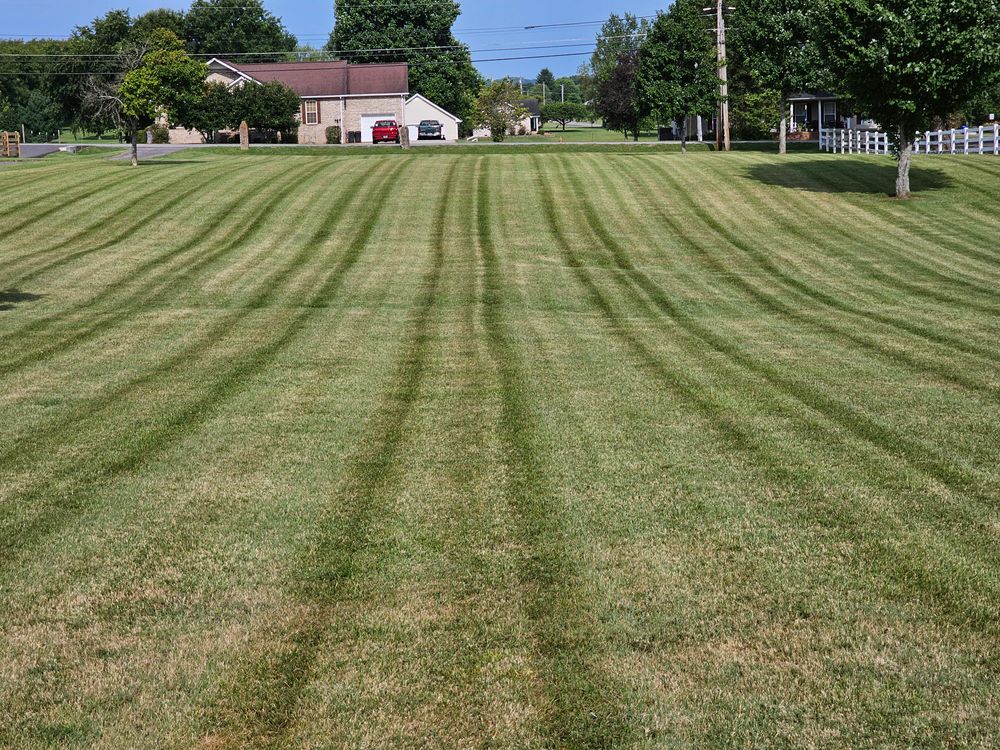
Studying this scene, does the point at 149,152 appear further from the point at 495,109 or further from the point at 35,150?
the point at 495,109

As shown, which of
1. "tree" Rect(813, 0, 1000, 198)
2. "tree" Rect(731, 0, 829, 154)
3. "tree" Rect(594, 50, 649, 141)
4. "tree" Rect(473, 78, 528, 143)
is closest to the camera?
"tree" Rect(813, 0, 1000, 198)

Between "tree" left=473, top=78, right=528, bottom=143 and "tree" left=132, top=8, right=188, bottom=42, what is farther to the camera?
"tree" left=132, top=8, right=188, bottom=42

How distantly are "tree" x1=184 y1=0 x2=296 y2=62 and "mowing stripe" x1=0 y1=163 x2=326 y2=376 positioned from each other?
96952 millimetres

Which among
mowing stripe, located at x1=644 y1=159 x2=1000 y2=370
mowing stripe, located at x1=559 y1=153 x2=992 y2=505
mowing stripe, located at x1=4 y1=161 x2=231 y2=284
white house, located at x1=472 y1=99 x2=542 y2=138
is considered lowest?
mowing stripe, located at x1=559 y1=153 x2=992 y2=505

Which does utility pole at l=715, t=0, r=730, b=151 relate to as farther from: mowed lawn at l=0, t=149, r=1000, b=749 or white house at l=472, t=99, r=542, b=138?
white house at l=472, t=99, r=542, b=138

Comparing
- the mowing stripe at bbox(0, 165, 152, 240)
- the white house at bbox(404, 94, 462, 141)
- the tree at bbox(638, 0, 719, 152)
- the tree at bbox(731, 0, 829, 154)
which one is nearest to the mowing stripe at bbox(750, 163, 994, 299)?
the tree at bbox(731, 0, 829, 154)

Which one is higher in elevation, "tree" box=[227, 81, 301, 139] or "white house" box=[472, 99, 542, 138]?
"white house" box=[472, 99, 542, 138]

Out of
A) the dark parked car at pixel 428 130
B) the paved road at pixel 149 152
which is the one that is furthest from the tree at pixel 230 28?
the paved road at pixel 149 152

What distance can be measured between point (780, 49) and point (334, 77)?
50.3m

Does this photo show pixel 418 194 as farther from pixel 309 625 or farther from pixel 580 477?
pixel 309 625

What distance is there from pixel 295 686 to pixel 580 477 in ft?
15.0

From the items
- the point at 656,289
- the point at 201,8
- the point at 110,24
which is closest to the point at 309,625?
the point at 656,289

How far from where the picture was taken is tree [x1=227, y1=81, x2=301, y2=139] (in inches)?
3206

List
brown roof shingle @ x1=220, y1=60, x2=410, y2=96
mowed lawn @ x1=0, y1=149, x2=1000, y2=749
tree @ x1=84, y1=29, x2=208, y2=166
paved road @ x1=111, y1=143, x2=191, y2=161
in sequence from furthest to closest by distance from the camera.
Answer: brown roof shingle @ x1=220, y1=60, x2=410, y2=96 < paved road @ x1=111, y1=143, x2=191, y2=161 < tree @ x1=84, y1=29, x2=208, y2=166 < mowed lawn @ x1=0, y1=149, x2=1000, y2=749
